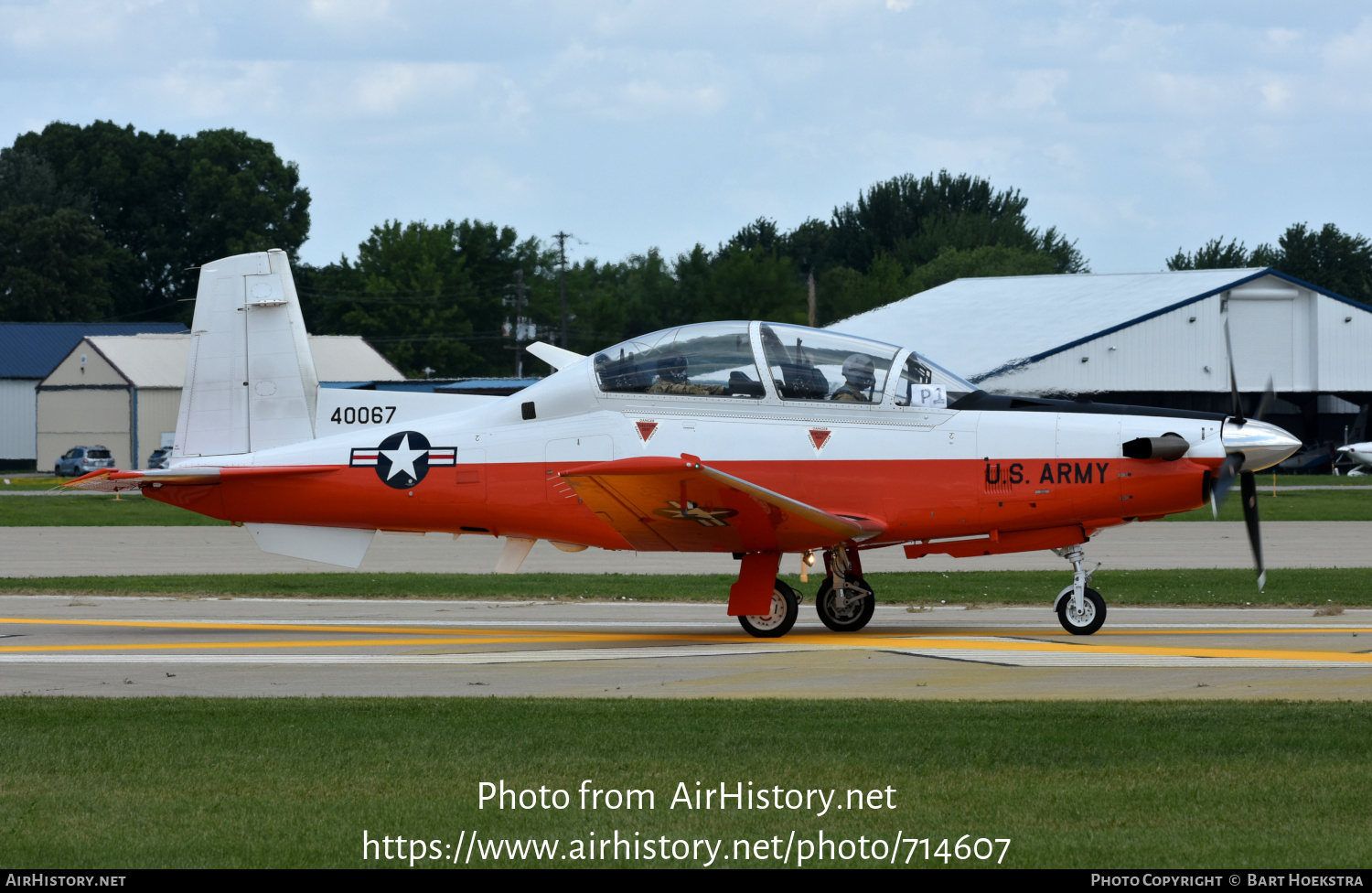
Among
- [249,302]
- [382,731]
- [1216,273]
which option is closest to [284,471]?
[249,302]

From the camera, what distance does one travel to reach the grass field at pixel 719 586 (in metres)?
16.7

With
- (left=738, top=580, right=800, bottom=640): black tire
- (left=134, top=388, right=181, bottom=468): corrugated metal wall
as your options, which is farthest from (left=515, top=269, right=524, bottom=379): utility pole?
(left=738, top=580, right=800, bottom=640): black tire

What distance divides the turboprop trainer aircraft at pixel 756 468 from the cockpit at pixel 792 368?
0.02m

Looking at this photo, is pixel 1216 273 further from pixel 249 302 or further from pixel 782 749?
pixel 782 749

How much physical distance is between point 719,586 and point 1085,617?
6704 millimetres

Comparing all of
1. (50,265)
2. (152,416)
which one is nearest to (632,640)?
(152,416)

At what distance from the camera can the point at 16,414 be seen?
268ft

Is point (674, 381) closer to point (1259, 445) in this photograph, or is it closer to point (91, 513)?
point (1259, 445)

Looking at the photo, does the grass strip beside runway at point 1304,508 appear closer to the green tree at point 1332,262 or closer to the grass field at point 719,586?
the grass field at point 719,586

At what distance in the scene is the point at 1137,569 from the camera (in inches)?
802

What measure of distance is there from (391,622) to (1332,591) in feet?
36.2

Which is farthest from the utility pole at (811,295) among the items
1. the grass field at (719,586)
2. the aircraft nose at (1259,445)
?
the aircraft nose at (1259,445)

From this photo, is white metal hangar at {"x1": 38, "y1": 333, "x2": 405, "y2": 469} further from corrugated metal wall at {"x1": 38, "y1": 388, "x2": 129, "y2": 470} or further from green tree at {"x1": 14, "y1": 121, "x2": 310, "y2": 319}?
green tree at {"x1": 14, "y1": 121, "x2": 310, "y2": 319}

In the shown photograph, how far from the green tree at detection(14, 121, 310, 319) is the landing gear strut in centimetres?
8888
